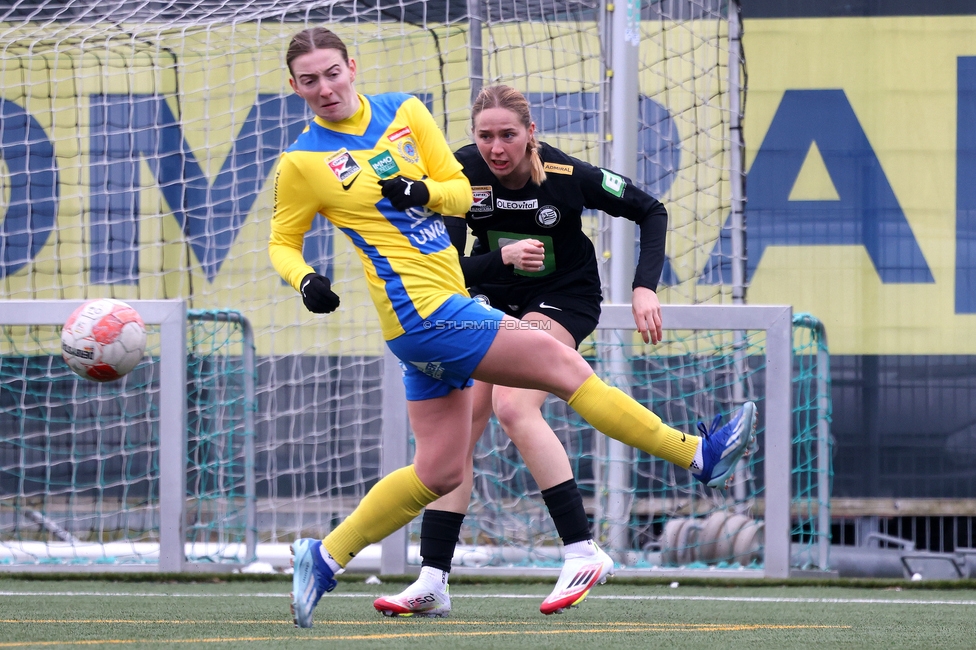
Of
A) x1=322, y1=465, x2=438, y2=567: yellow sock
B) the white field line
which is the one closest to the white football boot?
x1=322, y1=465, x2=438, y2=567: yellow sock

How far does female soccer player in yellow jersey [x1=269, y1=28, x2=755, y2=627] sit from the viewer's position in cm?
305

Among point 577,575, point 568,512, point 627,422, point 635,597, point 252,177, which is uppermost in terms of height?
point 252,177

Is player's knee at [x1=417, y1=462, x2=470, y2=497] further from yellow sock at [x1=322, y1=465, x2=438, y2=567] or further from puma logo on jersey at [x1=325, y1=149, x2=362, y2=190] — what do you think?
puma logo on jersey at [x1=325, y1=149, x2=362, y2=190]

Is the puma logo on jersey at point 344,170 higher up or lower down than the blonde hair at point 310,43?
lower down

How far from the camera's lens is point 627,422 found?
319 centimetres

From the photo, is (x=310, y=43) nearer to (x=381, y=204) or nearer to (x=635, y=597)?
(x=381, y=204)

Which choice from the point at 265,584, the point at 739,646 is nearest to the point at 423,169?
the point at 739,646

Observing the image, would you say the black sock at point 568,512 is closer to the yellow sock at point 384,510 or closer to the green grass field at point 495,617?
the green grass field at point 495,617

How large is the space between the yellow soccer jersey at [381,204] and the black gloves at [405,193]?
3cm

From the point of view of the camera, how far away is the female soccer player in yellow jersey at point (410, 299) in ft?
10.00

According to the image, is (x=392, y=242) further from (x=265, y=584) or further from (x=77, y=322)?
(x=265, y=584)

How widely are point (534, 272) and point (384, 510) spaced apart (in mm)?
860

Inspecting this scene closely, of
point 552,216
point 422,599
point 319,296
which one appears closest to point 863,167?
point 552,216

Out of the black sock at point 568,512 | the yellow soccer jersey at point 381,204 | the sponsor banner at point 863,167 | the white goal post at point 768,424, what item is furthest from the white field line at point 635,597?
the sponsor banner at point 863,167
